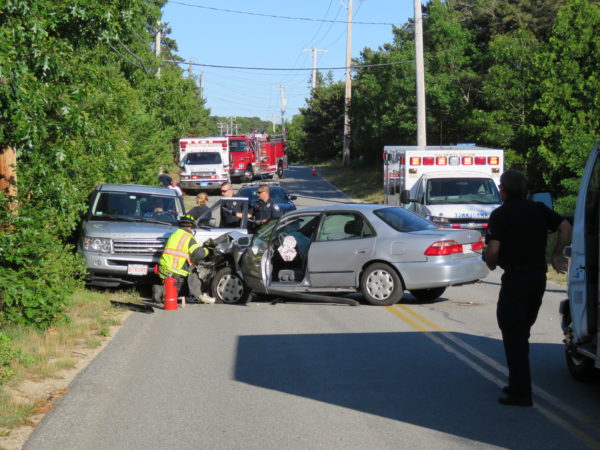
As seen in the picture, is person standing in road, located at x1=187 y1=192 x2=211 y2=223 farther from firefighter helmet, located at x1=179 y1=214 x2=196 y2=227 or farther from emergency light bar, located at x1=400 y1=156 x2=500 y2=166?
emergency light bar, located at x1=400 y1=156 x2=500 y2=166

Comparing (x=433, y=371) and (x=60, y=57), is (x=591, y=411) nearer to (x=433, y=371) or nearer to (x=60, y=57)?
(x=433, y=371)

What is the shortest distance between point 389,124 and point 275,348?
35.8 meters

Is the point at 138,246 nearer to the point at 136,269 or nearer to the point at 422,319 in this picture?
the point at 136,269

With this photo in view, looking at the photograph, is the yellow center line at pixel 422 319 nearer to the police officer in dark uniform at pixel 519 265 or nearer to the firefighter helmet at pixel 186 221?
the firefighter helmet at pixel 186 221

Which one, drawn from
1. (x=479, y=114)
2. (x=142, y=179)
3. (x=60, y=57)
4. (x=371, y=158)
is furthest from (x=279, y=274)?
(x=371, y=158)

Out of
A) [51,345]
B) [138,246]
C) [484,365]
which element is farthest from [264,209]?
[484,365]

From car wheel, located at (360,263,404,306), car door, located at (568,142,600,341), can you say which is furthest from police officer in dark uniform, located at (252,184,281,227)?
car door, located at (568,142,600,341)

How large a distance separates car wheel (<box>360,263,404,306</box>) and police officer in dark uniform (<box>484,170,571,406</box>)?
609 centimetres

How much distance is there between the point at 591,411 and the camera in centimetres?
704

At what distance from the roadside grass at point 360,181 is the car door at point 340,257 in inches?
1059

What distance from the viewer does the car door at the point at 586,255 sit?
7055 mm

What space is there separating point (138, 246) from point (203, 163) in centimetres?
2926

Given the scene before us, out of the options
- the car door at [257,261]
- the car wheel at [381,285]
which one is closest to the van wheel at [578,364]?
the car wheel at [381,285]

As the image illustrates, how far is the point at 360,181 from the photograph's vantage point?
179 feet
